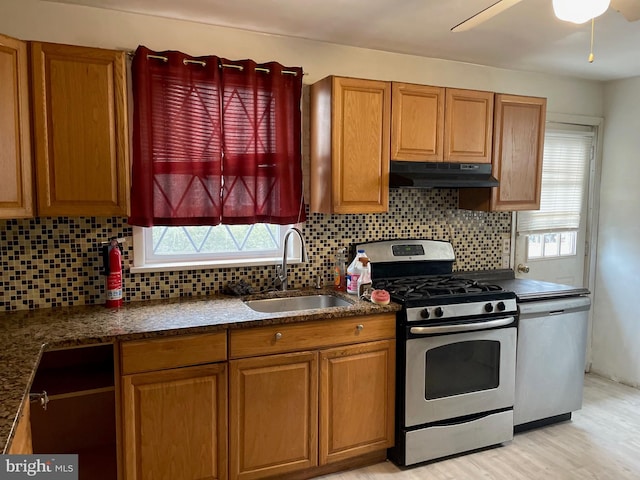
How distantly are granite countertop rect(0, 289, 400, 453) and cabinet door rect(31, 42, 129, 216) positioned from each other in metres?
0.50

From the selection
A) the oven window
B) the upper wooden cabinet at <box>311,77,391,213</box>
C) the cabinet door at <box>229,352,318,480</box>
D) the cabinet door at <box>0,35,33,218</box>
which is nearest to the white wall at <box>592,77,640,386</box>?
the oven window

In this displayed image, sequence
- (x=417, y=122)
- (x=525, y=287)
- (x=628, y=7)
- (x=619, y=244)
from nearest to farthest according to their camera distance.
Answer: (x=628, y=7)
(x=417, y=122)
(x=525, y=287)
(x=619, y=244)

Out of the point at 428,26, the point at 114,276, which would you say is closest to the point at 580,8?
the point at 428,26

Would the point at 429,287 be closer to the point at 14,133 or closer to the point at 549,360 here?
the point at 549,360

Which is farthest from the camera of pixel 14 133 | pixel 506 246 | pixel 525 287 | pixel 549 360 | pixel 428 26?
pixel 506 246

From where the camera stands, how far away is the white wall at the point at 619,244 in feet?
12.6

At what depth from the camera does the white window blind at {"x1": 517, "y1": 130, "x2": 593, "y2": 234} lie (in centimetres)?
390

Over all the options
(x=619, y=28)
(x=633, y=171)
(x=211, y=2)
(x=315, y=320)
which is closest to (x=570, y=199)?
(x=633, y=171)

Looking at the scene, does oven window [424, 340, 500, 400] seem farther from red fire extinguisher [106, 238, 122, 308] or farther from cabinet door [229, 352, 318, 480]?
red fire extinguisher [106, 238, 122, 308]

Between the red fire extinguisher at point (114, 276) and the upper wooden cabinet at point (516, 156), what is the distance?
227cm

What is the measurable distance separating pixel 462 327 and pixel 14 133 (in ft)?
7.75

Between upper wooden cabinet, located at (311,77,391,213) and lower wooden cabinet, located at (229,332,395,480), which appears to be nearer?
lower wooden cabinet, located at (229,332,395,480)

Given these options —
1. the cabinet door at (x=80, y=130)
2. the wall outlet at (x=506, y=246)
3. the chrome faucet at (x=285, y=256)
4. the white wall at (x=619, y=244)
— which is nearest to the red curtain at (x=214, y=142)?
the chrome faucet at (x=285, y=256)

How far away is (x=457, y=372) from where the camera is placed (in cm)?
278
